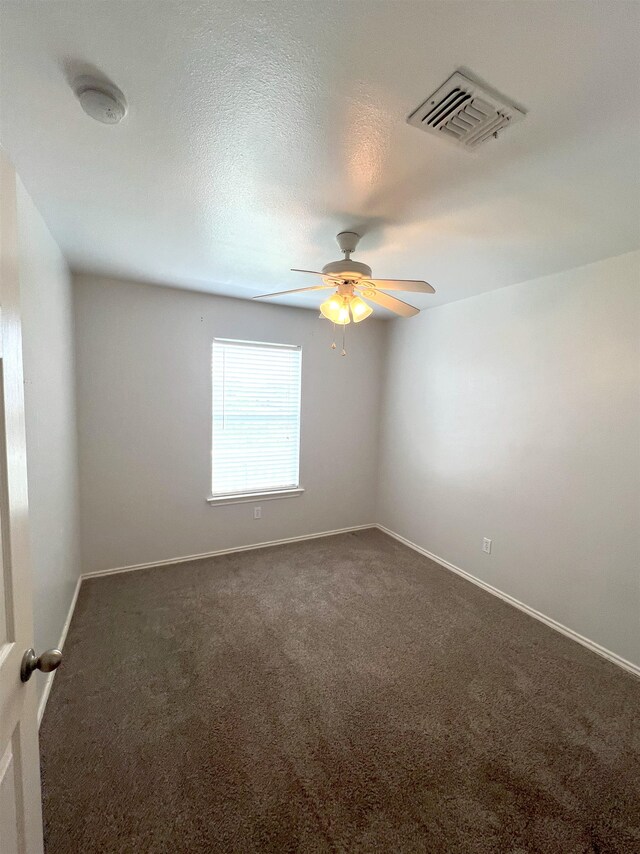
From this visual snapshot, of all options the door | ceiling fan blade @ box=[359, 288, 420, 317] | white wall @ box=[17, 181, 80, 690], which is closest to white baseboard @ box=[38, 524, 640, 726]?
white wall @ box=[17, 181, 80, 690]

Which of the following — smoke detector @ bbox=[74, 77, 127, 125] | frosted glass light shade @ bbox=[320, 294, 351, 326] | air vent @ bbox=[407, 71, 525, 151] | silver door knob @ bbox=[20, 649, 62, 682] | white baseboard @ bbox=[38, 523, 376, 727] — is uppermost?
air vent @ bbox=[407, 71, 525, 151]

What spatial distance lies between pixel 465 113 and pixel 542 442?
2.17 m

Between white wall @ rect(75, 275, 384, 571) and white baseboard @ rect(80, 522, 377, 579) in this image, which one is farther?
white baseboard @ rect(80, 522, 377, 579)

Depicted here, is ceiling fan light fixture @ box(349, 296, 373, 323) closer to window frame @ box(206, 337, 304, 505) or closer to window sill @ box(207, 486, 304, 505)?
window frame @ box(206, 337, 304, 505)

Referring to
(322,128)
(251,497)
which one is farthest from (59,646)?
(322,128)

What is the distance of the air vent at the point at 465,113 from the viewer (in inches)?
42.9

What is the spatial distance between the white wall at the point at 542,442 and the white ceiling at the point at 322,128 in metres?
0.46

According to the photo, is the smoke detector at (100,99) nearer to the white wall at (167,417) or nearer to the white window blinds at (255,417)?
the white wall at (167,417)

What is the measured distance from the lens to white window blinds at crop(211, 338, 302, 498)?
348cm

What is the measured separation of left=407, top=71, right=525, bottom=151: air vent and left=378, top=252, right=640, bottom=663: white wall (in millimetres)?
1559

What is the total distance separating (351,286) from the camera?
1.92 m

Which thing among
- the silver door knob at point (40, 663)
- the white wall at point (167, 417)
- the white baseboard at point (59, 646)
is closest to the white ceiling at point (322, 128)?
the white wall at point (167, 417)

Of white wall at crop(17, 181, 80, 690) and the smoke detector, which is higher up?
the smoke detector

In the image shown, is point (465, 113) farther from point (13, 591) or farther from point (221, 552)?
point (221, 552)
